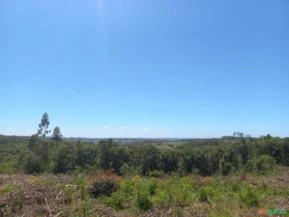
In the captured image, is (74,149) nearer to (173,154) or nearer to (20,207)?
(173,154)

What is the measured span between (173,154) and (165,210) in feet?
118

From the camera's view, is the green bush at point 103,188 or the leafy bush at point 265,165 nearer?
the green bush at point 103,188

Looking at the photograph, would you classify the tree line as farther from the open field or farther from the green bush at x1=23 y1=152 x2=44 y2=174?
the open field

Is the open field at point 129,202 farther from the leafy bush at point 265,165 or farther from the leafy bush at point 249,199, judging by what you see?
the leafy bush at point 265,165

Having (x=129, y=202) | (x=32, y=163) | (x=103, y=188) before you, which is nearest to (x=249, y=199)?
(x=129, y=202)

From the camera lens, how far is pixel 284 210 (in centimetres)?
454

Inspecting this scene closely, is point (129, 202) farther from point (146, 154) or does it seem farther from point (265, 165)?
point (146, 154)

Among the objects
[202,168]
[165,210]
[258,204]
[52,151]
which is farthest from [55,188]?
[202,168]

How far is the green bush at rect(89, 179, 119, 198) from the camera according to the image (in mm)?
5949

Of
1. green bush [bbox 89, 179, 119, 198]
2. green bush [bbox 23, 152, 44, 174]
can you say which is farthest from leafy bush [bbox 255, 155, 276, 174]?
green bush [bbox 23, 152, 44, 174]

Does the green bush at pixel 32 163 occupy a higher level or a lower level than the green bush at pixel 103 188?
lower

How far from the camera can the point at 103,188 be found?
608cm

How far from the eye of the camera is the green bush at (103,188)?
5949mm

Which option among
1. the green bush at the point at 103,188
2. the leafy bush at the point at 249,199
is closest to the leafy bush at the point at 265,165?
the leafy bush at the point at 249,199
